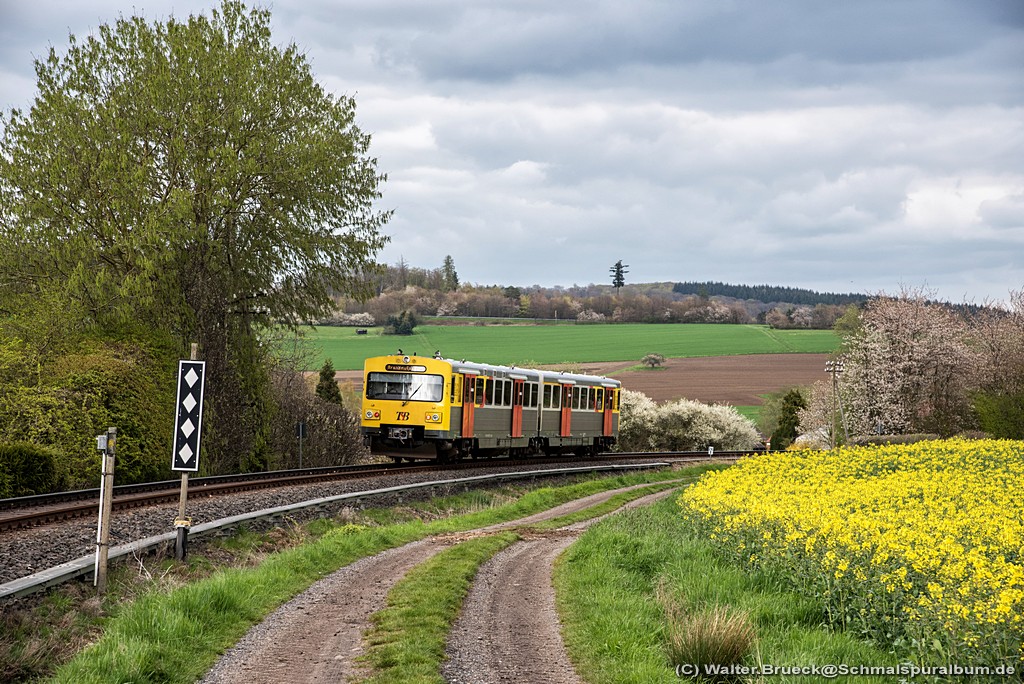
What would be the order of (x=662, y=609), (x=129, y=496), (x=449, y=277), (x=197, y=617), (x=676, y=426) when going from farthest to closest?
(x=449, y=277) < (x=676, y=426) < (x=129, y=496) < (x=662, y=609) < (x=197, y=617)

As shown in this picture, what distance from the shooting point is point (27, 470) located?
20875mm

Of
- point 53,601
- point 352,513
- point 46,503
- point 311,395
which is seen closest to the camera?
point 53,601

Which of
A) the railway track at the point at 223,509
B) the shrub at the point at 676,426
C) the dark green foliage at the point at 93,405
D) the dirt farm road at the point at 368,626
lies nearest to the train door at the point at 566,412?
the railway track at the point at 223,509

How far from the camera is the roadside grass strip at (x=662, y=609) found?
8828 millimetres

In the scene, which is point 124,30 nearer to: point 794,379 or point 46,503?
point 46,503

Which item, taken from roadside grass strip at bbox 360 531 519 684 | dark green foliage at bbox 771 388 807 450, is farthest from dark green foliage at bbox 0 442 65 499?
dark green foliage at bbox 771 388 807 450

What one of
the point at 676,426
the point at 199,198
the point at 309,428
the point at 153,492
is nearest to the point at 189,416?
the point at 153,492

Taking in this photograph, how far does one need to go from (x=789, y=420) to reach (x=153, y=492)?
2182 inches

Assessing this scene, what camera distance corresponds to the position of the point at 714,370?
8662 cm

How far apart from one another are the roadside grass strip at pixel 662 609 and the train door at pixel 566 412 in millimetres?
22568

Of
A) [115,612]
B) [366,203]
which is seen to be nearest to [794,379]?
[366,203]

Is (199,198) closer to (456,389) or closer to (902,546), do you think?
(456,389)

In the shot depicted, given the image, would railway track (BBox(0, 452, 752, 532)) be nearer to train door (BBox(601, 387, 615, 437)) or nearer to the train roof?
the train roof

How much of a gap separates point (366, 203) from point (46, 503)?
16.4 meters
